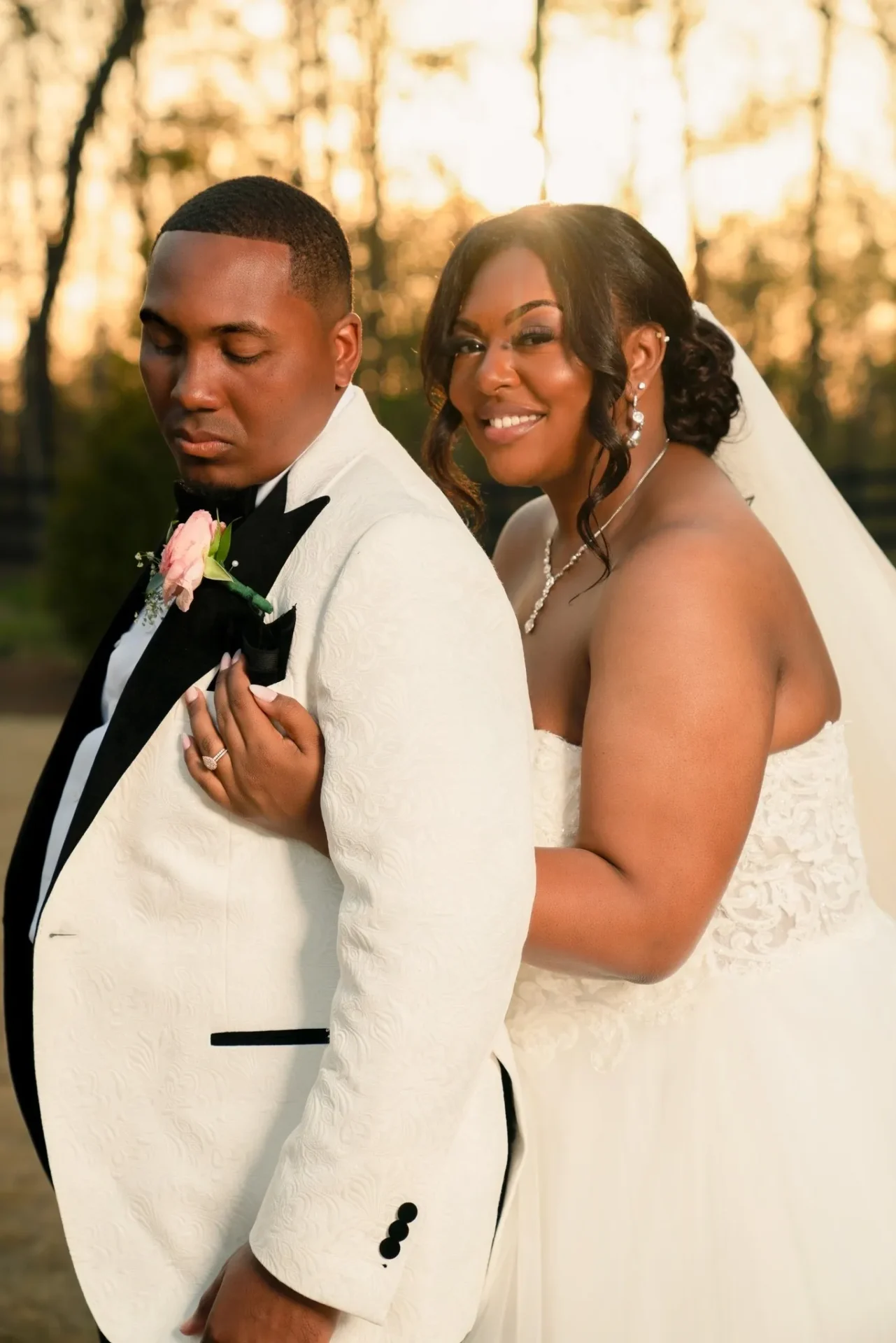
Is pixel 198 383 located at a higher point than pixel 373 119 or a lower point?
lower

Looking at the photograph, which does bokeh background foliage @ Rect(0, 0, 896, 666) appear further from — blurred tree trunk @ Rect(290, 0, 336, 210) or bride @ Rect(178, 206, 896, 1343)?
bride @ Rect(178, 206, 896, 1343)

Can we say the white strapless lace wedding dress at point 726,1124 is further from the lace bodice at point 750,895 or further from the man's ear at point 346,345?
the man's ear at point 346,345

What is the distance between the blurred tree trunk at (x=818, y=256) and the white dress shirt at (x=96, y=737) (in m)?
17.1

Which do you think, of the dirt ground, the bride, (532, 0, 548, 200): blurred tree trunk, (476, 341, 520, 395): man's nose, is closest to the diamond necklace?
the bride

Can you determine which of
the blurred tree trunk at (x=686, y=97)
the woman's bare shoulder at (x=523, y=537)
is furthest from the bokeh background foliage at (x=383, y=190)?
the woman's bare shoulder at (x=523, y=537)

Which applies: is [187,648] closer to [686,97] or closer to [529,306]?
[529,306]

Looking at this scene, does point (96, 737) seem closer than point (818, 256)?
Yes

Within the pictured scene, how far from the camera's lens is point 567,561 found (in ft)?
9.82

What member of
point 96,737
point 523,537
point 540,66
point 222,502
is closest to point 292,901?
point 96,737

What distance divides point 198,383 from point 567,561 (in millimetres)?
1266

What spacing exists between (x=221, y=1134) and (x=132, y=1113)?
0.13m

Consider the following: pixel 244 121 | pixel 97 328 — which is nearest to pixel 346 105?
pixel 244 121

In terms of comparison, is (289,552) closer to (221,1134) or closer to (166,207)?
(221,1134)

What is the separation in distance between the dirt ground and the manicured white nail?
9.15 ft
